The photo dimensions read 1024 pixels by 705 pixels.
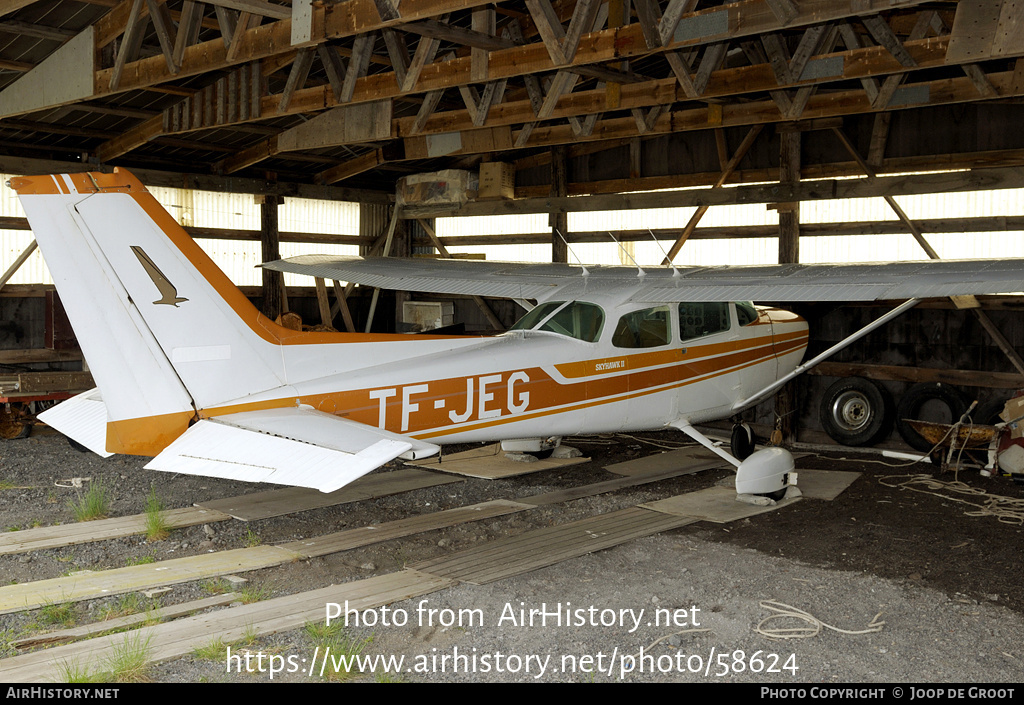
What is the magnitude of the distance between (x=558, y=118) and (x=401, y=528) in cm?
520

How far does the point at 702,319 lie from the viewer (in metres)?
8.88

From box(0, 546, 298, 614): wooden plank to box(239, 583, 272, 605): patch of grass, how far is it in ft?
1.07

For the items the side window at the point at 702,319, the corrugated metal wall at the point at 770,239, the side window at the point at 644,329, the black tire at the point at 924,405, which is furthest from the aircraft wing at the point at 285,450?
the corrugated metal wall at the point at 770,239

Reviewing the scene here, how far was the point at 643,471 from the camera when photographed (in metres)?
9.64

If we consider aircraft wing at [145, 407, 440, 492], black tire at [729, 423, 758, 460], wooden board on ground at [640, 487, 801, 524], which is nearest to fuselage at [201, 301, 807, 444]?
aircraft wing at [145, 407, 440, 492]

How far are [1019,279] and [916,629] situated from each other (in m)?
2.88

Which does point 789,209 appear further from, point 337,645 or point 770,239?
point 337,645

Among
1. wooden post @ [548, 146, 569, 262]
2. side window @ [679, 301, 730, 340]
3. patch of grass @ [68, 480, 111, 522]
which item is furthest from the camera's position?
wooden post @ [548, 146, 569, 262]

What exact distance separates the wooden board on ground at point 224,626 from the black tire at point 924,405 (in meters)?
7.23

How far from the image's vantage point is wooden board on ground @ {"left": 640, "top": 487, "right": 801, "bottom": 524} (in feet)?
25.2

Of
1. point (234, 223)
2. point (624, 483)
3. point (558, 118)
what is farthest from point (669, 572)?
point (234, 223)

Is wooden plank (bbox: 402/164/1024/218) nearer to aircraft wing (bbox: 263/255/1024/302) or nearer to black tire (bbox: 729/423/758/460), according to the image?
aircraft wing (bbox: 263/255/1024/302)

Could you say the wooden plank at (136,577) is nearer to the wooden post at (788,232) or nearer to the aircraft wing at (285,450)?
the aircraft wing at (285,450)
